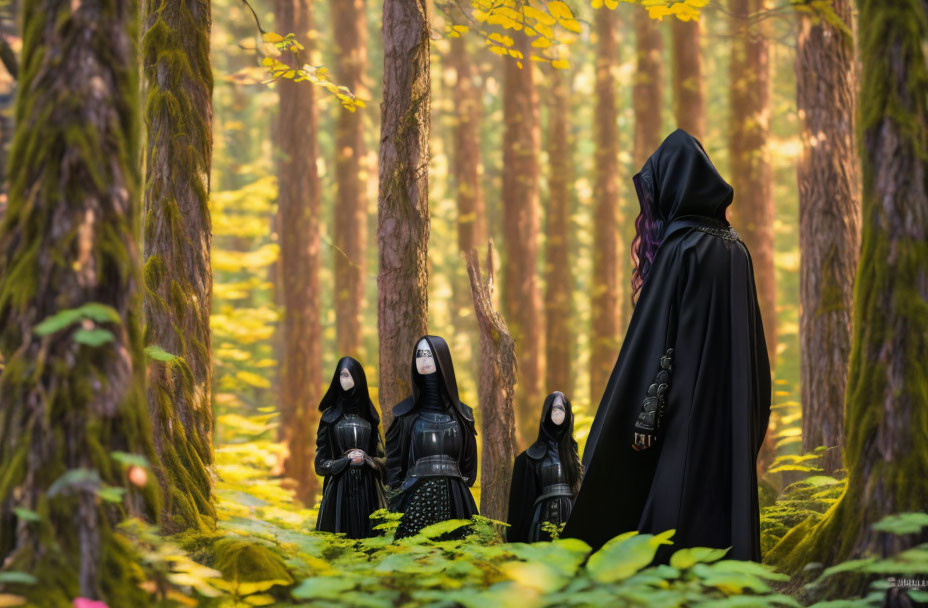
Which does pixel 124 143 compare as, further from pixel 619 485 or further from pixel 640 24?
pixel 640 24

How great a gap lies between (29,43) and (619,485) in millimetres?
3869

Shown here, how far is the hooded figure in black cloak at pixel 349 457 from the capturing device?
24.1 feet

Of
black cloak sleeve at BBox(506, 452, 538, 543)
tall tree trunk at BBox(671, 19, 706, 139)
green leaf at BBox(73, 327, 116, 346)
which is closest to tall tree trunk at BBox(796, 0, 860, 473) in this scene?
black cloak sleeve at BBox(506, 452, 538, 543)

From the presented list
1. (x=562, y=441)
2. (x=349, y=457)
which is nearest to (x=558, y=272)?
(x=562, y=441)

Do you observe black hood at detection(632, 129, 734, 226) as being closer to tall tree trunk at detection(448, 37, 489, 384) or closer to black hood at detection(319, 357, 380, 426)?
black hood at detection(319, 357, 380, 426)

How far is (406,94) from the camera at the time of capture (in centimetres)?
810

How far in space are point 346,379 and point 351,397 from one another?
0.21 metres

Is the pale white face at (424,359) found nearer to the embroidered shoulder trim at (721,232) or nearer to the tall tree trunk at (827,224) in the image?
the embroidered shoulder trim at (721,232)

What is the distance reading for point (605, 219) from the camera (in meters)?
17.3

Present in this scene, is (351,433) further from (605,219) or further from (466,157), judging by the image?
(466,157)

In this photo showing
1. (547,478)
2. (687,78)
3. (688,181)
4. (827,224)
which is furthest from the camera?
(687,78)

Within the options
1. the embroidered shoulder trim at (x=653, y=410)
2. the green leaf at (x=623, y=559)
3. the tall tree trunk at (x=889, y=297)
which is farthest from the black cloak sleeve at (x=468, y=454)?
the green leaf at (x=623, y=559)

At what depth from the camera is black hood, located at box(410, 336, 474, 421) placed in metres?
6.68

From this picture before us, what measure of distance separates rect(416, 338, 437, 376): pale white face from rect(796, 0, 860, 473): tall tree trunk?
15.3 ft
